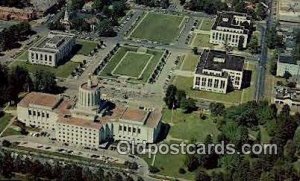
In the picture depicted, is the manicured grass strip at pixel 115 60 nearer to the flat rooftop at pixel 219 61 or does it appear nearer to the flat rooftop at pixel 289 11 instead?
the flat rooftop at pixel 219 61

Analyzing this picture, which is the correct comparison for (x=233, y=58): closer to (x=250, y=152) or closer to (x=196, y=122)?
(x=196, y=122)

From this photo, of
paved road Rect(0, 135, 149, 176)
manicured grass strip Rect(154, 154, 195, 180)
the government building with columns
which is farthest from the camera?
the government building with columns

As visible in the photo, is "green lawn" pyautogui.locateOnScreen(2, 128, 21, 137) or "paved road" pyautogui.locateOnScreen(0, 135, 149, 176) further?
"green lawn" pyautogui.locateOnScreen(2, 128, 21, 137)

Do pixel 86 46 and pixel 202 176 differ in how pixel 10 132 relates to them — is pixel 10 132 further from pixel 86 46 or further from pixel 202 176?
pixel 86 46

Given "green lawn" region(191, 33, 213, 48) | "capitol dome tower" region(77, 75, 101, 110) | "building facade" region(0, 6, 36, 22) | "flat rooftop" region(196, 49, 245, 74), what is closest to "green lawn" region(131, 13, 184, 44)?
"green lawn" region(191, 33, 213, 48)

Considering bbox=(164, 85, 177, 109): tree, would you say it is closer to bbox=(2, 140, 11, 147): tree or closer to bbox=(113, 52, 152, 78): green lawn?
bbox=(113, 52, 152, 78): green lawn

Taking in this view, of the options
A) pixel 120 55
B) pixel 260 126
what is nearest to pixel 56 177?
pixel 260 126

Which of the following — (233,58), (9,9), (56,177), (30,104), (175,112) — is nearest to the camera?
(56,177)
